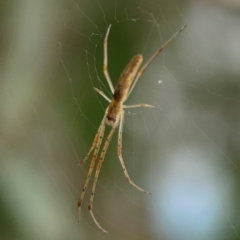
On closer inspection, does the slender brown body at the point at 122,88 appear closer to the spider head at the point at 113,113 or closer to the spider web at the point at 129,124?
the spider head at the point at 113,113

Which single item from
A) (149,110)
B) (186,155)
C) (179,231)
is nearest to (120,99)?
(149,110)

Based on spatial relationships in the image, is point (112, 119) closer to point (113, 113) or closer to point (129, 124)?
point (113, 113)

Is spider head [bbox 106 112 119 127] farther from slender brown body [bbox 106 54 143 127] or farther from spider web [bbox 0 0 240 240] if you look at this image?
spider web [bbox 0 0 240 240]

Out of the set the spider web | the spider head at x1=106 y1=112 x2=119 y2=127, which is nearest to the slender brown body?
the spider head at x1=106 y1=112 x2=119 y2=127

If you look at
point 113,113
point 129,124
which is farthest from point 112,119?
point 129,124

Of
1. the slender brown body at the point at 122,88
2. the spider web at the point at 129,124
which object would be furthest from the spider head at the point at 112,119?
the spider web at the point at 129,124
